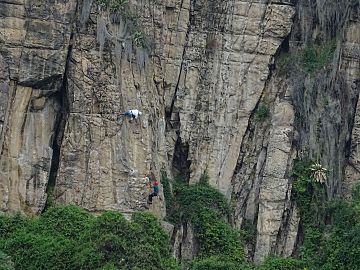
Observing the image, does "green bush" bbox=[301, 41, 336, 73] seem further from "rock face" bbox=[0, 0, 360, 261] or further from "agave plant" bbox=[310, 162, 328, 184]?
"agave plant" bbox=[310, 162, 328, 184]

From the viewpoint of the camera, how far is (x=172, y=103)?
35.5 meters

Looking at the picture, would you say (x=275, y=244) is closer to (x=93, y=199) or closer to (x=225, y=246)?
(x=225, y=246)

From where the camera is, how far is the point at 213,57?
35.5m

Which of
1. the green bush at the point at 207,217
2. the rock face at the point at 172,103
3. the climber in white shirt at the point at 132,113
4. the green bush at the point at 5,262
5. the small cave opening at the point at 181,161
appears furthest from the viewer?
the small cave opening at the point at 181,161

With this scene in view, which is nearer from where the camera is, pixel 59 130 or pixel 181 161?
pixel 59 130

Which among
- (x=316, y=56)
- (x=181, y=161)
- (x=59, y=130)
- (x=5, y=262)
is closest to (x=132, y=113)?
(x=59, y=130)

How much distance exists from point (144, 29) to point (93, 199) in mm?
→ 5344

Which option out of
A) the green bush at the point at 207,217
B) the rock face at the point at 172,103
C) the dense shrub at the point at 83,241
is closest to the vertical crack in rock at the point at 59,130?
the rock face at the point at 172,103

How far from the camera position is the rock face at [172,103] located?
3247 cm

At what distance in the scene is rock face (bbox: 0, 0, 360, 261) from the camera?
3247 cm

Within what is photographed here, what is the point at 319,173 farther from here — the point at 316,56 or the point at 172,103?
the point at 172,103

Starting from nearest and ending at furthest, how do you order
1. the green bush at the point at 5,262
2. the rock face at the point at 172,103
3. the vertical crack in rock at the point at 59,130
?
the green bush at the point at 5,262 < the rock face at the point at 172,103 < the vertical crack in rock at the point at 59,130

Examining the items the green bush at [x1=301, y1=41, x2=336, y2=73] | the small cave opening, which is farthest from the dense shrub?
the green bush at [x1=301, y1=41, x2=336, y2=73]

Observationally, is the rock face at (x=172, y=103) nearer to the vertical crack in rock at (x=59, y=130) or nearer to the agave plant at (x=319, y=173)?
the vertical crack in rock at (x=59, y=130)
